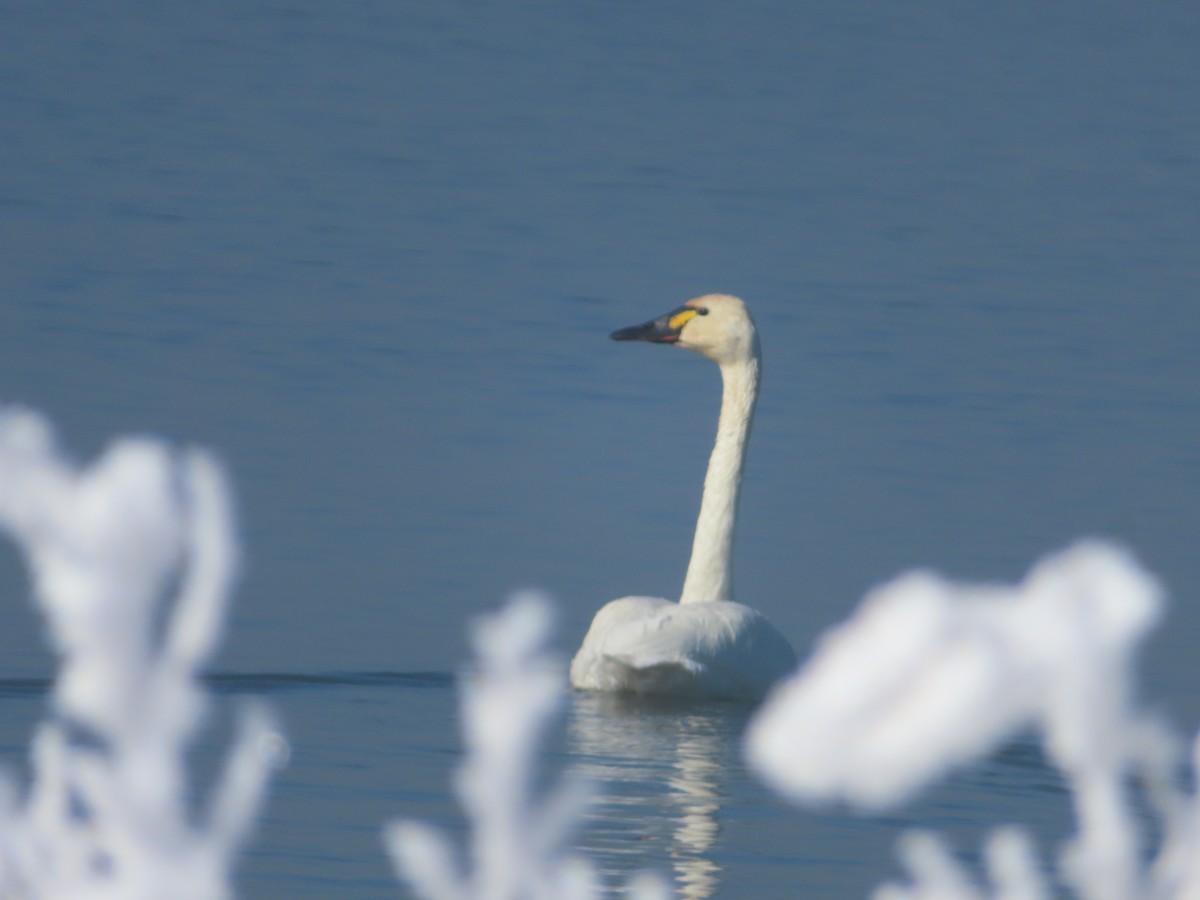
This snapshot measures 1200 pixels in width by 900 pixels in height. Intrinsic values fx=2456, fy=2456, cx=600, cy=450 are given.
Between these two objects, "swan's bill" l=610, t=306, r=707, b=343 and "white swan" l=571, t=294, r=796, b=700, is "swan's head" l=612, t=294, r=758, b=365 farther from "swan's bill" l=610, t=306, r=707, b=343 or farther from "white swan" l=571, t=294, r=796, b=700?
"white swan" l=571, t=294, r=796, b=700

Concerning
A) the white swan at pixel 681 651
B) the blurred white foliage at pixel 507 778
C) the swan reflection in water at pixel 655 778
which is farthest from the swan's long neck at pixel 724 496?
the blurred white foliage at pixel 507 778

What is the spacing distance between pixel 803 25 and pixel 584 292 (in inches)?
1217

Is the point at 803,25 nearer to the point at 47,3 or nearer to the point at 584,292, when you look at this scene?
the point at 47,3

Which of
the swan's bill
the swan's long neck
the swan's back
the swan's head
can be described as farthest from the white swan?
the swan's bill

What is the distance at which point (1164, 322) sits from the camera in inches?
779

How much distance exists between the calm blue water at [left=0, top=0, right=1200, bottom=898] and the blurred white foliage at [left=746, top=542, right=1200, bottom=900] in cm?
413

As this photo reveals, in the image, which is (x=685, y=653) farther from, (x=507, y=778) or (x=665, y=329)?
(x=507, y=778)

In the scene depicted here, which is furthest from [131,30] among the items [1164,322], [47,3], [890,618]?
[890,618]

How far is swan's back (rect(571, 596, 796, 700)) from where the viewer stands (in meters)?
7.60

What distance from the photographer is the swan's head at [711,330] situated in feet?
33.5

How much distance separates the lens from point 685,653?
7602mm

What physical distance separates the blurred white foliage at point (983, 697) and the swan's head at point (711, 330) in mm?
9181

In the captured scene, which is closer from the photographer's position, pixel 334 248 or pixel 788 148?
pixel 334 248

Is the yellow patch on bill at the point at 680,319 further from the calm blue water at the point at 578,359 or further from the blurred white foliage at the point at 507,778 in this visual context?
the blurred white foliage at the point at 507,778
